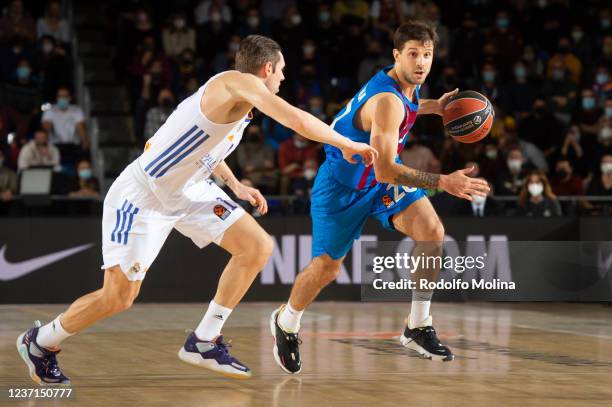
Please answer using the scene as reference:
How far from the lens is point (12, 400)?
6.81m

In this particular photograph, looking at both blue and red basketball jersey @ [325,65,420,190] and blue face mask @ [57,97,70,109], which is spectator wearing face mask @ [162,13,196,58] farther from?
blue and red basketball jersey @ [325,65,420,190]

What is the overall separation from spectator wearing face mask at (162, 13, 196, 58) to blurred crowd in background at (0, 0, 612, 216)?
0.08 feet

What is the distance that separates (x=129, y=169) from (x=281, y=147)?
9.60 meters

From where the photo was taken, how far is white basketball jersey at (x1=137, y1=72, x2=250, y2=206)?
23.8 ft

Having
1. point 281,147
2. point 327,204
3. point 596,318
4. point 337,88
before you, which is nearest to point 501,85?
point 337,88

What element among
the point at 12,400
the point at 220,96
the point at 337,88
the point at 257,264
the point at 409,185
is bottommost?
the point at 12,400

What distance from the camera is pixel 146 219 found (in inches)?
288

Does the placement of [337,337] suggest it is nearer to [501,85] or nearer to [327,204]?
[327,204]

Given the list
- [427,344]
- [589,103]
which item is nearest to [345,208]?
[427,344]

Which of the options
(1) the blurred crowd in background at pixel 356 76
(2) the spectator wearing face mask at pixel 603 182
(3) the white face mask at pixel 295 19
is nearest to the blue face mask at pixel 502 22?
(1) the blurred crowd in background at pixel 356 76

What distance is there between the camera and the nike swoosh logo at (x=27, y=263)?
1411 cm

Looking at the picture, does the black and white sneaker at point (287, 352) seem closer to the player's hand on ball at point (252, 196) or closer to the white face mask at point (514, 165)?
the player's hand on ball at point (252, 196)

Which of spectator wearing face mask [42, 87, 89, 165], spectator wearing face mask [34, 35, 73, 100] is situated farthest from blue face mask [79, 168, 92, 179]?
spectator wearing face mask [34, 35, 73, 100]

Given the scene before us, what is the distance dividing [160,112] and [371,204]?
9474 millimetres
